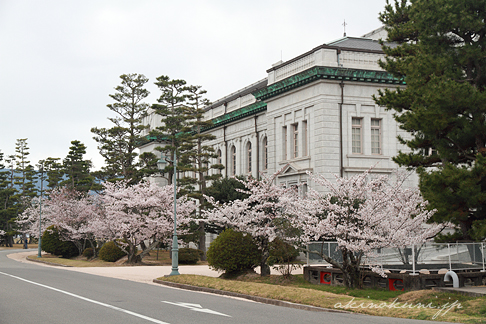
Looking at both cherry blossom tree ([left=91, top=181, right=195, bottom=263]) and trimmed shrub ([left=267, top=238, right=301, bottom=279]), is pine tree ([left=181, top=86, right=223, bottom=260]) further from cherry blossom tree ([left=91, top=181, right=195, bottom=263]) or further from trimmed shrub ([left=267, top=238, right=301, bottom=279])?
trimmed shrub ([left=267, top=238, right=301, bottom=279])

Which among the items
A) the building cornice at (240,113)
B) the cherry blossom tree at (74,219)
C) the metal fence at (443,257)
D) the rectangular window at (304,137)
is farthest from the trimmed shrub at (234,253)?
the cherry blossom tree at (74,219)

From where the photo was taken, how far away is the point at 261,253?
24547 millimetres

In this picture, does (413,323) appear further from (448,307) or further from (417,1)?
(417,1)

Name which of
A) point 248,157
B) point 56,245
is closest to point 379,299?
point 248,157

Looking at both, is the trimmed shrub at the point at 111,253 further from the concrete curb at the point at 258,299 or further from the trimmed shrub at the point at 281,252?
the trimmed shrub at the point at 281,252

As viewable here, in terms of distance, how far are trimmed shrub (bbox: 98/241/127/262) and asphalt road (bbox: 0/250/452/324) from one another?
26315 mm

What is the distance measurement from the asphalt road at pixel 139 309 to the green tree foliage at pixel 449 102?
8.15 metres

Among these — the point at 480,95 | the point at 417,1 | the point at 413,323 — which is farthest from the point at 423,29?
the point at 413,323

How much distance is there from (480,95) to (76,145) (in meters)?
58.9

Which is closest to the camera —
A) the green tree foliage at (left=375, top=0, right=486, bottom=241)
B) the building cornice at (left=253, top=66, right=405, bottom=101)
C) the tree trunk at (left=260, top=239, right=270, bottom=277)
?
the green tree foliage at (left=375, top=0, right=486, bottom=241)

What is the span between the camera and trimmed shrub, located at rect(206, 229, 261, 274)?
24.0 meters

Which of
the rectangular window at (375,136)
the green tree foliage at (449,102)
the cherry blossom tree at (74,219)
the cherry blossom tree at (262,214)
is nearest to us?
the green tree foliage at (449,102)

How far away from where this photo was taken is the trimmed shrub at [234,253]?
2397 centimetres

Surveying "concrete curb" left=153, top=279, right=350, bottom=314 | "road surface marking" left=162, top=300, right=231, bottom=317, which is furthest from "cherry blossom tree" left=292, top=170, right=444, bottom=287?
"road surface marking" left=162, top=300, right=231, bottom=317
